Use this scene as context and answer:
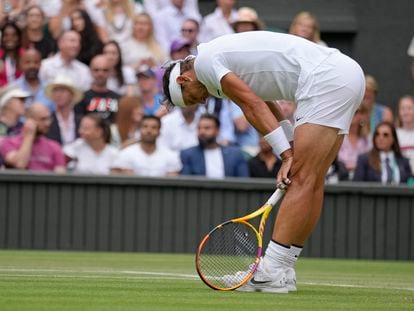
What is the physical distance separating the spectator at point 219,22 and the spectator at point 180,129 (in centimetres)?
194

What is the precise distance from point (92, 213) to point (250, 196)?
1960mm

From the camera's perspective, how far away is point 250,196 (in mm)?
15617

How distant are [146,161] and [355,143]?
9.37ft

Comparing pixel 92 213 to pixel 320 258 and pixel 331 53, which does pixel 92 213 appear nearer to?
pixel 320 258

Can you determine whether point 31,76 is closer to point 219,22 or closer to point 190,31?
point 190,31

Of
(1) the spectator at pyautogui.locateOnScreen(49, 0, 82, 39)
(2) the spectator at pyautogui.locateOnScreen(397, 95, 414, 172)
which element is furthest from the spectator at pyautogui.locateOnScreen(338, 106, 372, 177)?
(1) the spectator at pyautogui.locateOnScreen(49, 0, 82, 39)

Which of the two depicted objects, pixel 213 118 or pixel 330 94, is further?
pixel 213 118

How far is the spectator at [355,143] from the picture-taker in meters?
16.5

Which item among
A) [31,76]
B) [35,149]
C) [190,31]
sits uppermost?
[190,31]

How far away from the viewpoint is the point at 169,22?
1842 centimetres

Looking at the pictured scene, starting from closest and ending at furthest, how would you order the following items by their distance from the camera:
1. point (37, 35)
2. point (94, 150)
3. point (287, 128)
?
1. point (287, 128)
2. point (94, 150)
3. point (37, 35)

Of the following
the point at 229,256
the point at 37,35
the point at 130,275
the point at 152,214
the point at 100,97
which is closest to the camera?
the point at 229,256

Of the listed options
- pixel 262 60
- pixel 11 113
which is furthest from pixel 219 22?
pixel 262 60

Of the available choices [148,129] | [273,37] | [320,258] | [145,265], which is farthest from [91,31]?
[273,37]
